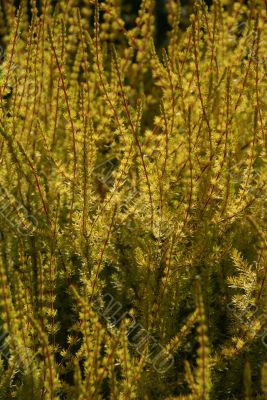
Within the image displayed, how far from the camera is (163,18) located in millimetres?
3834

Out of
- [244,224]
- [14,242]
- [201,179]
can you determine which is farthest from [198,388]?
[14,242]

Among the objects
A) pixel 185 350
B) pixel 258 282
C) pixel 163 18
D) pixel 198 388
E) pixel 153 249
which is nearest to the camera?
pixel 198 388

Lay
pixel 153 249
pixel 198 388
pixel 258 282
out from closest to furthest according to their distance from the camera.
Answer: pixel 198 388
pixel 258 282
pixel 153 249

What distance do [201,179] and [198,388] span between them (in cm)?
60

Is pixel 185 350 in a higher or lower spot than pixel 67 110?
lower

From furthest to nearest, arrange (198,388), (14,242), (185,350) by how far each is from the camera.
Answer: (14,242) < (185,350) < (198,388)

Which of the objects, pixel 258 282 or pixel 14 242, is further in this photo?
pixel 14 242

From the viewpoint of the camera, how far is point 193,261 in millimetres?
1366

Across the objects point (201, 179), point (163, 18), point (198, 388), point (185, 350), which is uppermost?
point (163, 18)

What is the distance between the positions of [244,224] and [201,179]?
0.88 ft

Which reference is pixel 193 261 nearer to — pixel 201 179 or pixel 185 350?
pixel 201 179

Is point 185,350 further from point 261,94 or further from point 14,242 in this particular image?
point 261,94

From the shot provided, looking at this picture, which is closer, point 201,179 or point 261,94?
point 201,179

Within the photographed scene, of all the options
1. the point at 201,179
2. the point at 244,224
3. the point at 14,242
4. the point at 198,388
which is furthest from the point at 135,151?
the point at 198,388
